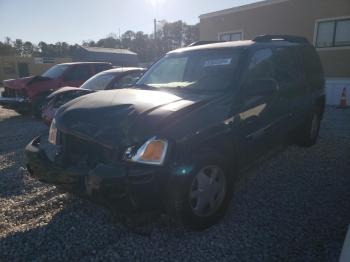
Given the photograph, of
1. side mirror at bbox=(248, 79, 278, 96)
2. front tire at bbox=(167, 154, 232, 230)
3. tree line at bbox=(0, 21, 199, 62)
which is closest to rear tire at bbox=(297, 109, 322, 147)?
side mirror at bbox=(248, 79, 278, 96)

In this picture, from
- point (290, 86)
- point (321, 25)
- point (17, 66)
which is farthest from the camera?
point (17, 66)

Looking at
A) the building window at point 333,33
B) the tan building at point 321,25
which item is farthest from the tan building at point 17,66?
the building window at point 333,33

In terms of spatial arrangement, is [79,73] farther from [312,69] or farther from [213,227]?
[213,227]

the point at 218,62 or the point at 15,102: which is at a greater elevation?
the point at 218,62

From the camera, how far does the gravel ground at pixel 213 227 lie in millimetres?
2514

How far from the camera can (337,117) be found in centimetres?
875

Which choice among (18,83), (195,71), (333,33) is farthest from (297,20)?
(18,83)

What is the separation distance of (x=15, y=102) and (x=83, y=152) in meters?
7.35

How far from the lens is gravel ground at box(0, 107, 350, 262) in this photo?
8.25 feet

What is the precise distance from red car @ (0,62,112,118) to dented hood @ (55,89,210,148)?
619 centimetres

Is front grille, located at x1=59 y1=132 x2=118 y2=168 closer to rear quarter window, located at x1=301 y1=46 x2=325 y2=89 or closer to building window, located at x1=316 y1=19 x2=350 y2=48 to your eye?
rear quarter window, located at x1=301 y1=46 x2=325 y2=89

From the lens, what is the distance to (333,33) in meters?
11.6

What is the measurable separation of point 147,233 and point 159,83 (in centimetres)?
197

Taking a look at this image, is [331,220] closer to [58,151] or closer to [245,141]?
[245,141]
